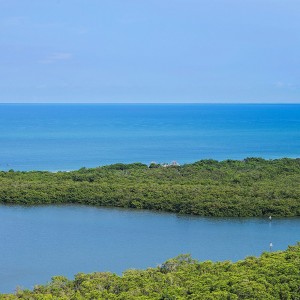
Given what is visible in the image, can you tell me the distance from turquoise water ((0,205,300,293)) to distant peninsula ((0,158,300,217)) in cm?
88

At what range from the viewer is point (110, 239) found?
998 inches

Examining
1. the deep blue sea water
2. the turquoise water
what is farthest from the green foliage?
the deep blue sea water

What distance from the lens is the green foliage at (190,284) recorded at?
16.2m

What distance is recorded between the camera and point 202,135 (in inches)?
3135

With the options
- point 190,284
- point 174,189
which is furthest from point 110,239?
point 190,284

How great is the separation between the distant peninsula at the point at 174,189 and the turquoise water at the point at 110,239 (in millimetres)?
878

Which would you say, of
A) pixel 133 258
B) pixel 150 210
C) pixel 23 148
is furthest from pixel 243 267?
pixel 23 148

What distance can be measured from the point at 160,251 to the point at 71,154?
116 ft

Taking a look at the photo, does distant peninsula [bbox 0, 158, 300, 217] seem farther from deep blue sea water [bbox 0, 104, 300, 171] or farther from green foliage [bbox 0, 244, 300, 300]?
deep blue sea water [bbox 0, 104, 300, 171]

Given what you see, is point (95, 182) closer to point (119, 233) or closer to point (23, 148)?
point (119, 233)

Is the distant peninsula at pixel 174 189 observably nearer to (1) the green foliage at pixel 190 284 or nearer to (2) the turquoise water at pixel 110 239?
(2) the turquoise water at pixel 110 239

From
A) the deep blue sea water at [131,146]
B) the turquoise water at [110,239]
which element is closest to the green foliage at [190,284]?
the turquoise water at [110,239]

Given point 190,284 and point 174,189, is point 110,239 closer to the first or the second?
point 174,189

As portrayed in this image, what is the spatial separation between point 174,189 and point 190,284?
15.3 meters
